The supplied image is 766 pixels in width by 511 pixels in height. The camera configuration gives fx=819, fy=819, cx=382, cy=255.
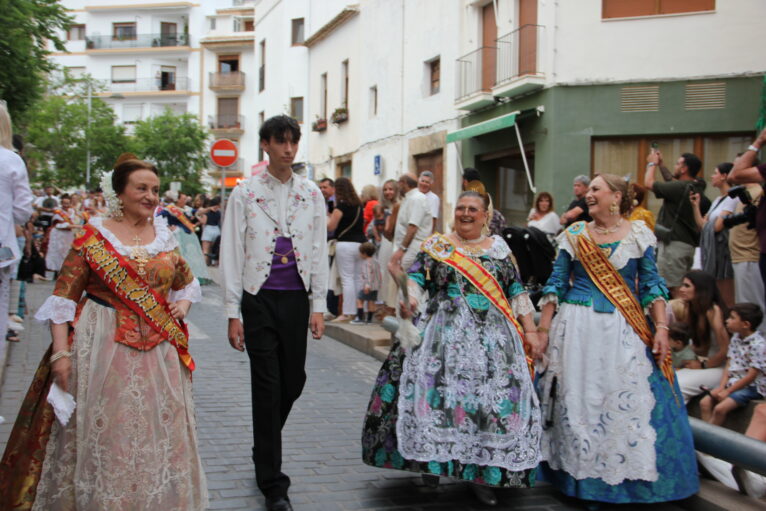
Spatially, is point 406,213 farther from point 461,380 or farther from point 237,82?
point 237,82

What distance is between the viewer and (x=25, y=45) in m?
12.5

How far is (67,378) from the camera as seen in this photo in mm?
3871

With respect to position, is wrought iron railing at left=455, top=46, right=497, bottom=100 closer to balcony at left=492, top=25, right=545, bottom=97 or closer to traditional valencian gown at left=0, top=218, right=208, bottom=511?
balcony at left=492, top=25, right=545, bottom=97

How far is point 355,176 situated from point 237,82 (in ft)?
107

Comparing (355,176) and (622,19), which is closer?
(622,19)

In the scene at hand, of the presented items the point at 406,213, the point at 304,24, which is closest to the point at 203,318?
the point at 406,213

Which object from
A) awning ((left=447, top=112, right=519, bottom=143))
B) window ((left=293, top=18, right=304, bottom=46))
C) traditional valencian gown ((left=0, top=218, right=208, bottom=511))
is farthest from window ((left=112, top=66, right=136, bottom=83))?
traditional valencian gown ((left=0, top=218, right=208, bottom=511))

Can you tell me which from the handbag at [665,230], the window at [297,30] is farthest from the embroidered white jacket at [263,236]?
Answer: the window at [297,30]

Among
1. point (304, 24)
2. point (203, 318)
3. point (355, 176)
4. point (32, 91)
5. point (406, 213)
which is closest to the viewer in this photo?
point (406, 213)

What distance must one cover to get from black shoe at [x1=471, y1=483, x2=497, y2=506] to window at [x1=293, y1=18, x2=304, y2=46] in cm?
2944

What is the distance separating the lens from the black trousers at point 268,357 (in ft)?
15.3

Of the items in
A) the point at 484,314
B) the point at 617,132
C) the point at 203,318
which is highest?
the point at 617,132

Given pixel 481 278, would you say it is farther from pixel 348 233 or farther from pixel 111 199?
pixel 348 233

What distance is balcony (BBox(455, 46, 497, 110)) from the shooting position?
17.5m
